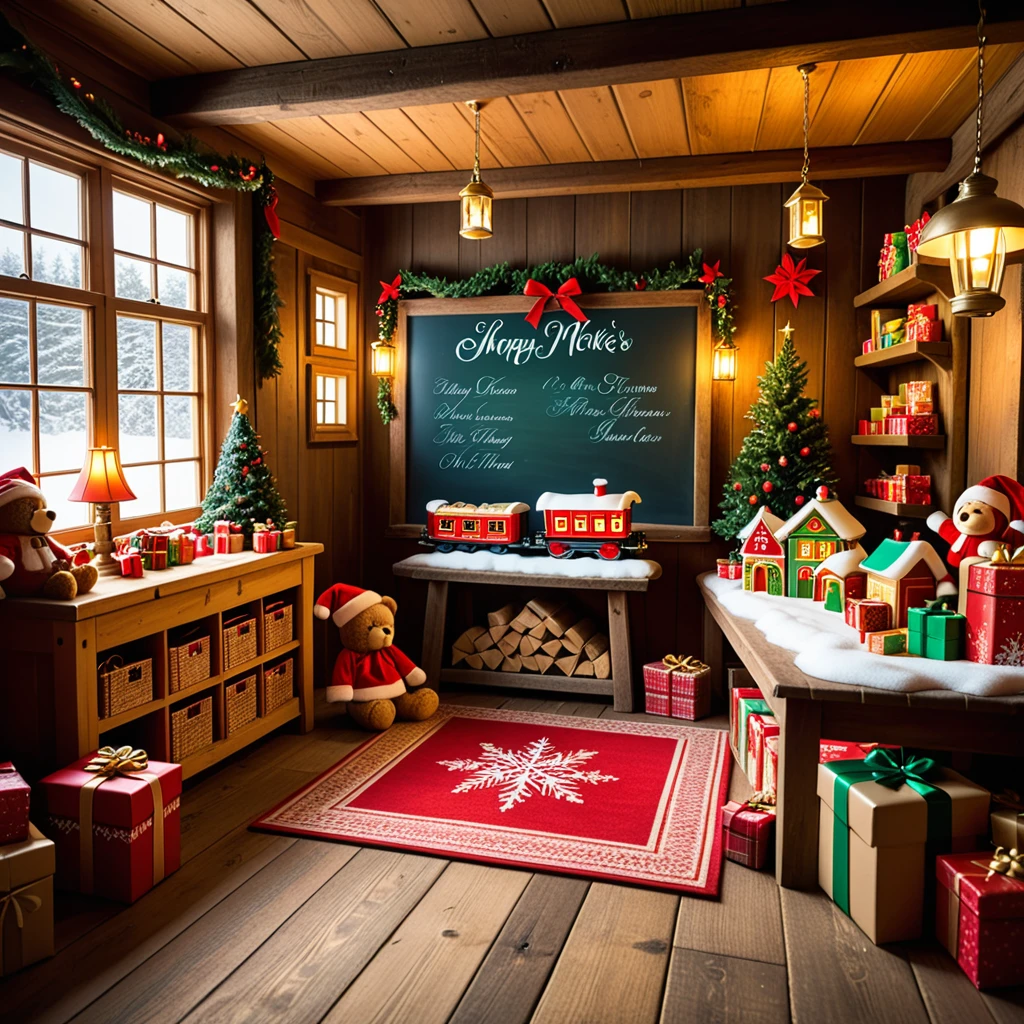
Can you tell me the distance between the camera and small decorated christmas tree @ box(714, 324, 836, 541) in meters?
4.12

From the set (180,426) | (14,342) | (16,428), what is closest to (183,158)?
(14,342)

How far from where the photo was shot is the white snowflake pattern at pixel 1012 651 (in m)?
2.52

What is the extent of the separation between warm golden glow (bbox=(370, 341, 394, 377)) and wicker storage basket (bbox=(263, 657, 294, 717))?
71.9 inches

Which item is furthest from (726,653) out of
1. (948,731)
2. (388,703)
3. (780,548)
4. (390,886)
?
(390,886)

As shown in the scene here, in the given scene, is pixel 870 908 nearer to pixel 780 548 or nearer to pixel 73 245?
pixel 780 548

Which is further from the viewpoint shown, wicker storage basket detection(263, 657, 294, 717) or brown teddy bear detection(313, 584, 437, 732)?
brown teddy bear detection(313, 584, 437, 732)

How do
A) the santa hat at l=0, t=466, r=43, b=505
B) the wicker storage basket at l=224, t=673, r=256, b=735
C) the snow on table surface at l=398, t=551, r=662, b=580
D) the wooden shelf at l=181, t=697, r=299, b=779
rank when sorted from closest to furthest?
the santa hat at l=0, t=466, r=43, b=505
the wooden shelf at l=181, t=697, r=299, b=779
the wicker storage basket at l=224, t=673, r=256, b=735
the snow on table surface at l=398, t=551, r=662, b=580

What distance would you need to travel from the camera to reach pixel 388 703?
4.03m

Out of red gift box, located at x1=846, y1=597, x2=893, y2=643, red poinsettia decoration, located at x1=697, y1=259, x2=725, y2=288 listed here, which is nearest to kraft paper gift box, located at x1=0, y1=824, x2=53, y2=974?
red gift box, located at x1=846, y1=597, x2=893, y2=643

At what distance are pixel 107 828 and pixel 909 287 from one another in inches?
147

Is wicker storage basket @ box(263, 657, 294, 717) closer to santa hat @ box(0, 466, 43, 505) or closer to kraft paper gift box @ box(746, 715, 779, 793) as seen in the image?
santa hat @ box(0, 466, 43, 505)

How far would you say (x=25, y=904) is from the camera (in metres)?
2.17

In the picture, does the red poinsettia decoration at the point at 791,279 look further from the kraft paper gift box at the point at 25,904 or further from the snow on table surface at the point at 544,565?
the kraft paper gift box at the point at 25,904

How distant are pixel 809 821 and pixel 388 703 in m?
2.05
